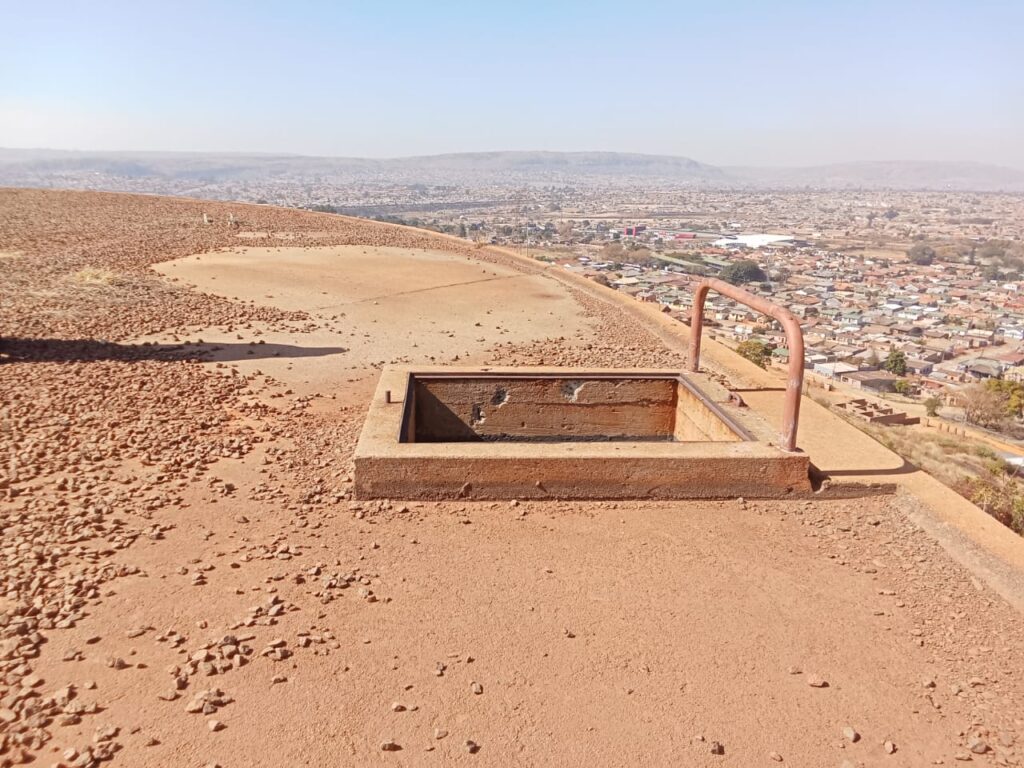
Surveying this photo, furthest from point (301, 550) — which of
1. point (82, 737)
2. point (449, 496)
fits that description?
point (82, 737)

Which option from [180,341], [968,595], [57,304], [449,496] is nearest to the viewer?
[968,595]

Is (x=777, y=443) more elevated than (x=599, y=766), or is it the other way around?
(x=777, y=443)

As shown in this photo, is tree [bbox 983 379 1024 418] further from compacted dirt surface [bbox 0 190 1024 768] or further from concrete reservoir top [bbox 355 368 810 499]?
compacted dirt surface [bbox 0 190 1024 768]

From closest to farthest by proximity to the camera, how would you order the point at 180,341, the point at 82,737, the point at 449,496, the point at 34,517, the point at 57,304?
the point at 82,737, the point at 34,517, the point at 449,496, the point at 180,341, the point at 57,304

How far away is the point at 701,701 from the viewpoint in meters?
3.77

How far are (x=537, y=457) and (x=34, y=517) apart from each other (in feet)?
12.1

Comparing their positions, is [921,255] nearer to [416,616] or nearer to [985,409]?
[985,409]

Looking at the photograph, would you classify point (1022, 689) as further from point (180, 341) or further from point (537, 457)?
point (180, 341)

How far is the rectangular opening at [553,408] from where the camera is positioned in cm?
803

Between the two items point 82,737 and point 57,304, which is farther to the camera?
point 57,304

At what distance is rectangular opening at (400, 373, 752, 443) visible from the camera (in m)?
8.03

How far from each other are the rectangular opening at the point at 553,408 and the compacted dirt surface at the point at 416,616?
938mm

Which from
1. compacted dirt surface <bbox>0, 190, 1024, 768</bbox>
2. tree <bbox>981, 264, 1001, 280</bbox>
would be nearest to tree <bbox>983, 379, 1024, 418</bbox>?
compacted dirt surface <bbox>0, 190, 1024, 768</bbox>

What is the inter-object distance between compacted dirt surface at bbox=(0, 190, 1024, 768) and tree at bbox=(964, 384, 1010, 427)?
73.6 feet
